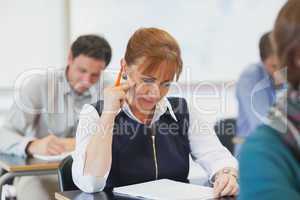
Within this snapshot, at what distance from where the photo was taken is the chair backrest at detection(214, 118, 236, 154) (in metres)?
2.89

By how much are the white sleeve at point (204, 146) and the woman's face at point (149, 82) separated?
0.63 ft

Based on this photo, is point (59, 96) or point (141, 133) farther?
point (59, 96)

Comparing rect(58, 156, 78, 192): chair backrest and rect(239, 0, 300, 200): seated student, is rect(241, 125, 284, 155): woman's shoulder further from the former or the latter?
rect(58, 156, 78, 192): chair backrest

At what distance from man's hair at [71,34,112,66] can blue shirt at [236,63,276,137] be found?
80 centimetres

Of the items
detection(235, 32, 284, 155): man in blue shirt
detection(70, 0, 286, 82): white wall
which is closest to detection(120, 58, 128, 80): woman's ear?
detection(235, 32, 284, 155): man in blue shirt

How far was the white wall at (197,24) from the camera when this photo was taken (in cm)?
409

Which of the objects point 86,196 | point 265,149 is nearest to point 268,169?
point 265,149

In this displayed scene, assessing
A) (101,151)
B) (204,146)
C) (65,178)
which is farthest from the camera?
(204,146)

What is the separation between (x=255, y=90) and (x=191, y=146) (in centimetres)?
103

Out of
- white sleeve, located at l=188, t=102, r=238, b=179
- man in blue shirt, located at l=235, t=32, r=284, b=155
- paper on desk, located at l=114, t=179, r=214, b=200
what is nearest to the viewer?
paper on desk, located at l=114, t=179, r=214, b=200

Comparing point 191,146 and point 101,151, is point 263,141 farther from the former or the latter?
point 191,146

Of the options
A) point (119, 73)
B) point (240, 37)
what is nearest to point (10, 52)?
point (240, 37)

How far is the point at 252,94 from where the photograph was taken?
2877mm

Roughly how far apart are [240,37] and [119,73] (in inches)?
111
